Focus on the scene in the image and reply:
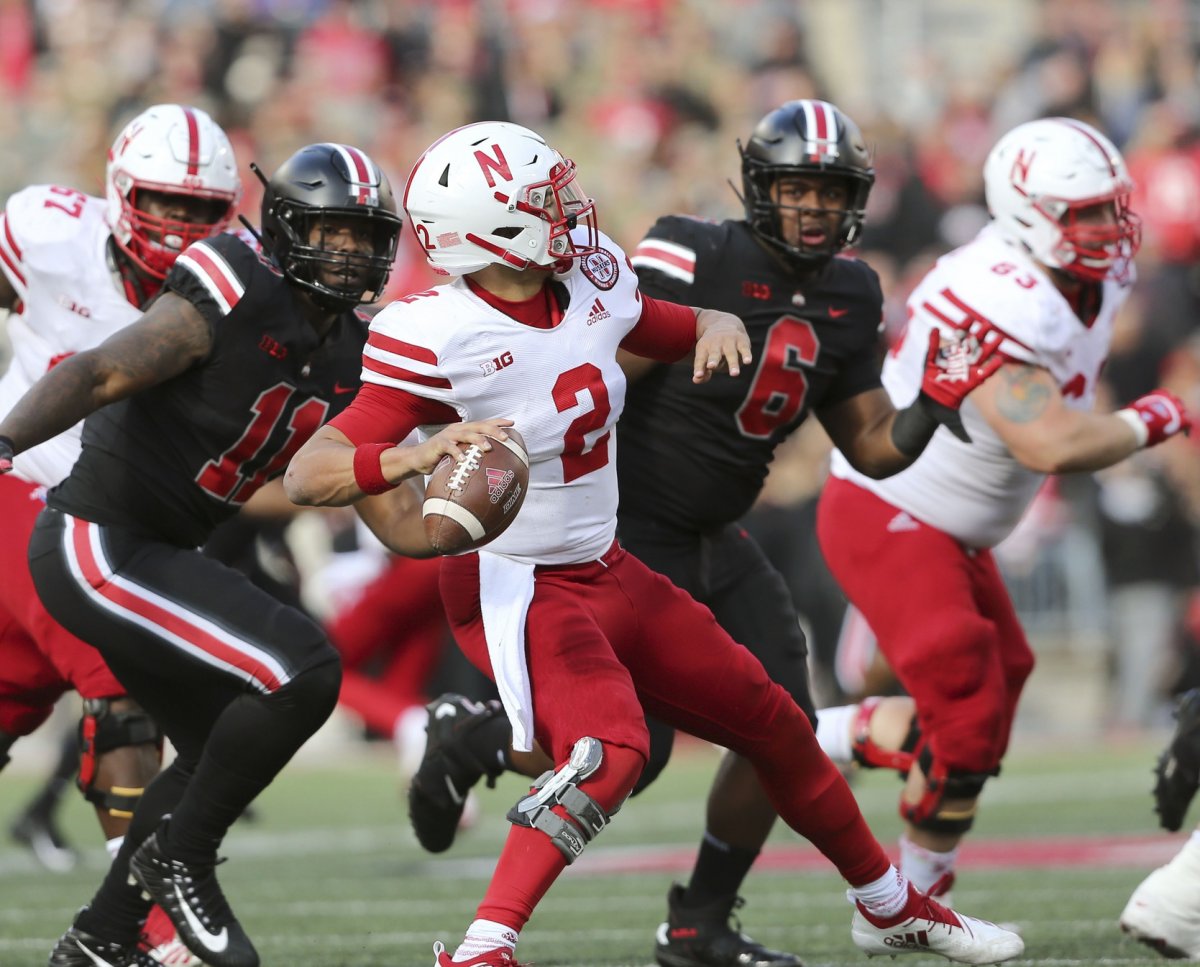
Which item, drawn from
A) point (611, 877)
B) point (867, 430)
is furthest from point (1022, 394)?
point (611, 877)

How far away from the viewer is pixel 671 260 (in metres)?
5.21

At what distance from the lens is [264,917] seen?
625cm

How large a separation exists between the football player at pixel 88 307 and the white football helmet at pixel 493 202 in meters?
1.28

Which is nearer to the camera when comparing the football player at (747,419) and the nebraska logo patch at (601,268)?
the nebraska logo patch at (601,268)

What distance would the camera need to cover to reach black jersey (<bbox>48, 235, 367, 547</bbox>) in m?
4.77

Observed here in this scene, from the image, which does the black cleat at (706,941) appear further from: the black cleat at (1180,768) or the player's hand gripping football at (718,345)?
the player's hand gripping football at (718,345)

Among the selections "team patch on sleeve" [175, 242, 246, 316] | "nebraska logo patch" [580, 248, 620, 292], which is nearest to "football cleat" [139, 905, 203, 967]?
"team patch on sleeve" [175, 242, 246, 316]

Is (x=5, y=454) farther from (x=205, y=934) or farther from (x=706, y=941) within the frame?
(x=706, y=941)

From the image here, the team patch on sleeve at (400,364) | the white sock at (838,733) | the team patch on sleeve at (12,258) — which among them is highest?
the team patch on sleeve at (400,364)

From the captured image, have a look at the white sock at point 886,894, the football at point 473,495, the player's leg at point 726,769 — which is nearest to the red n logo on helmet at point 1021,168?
the player's leg at point 726,769

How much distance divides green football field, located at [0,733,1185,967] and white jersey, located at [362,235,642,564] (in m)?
1.41

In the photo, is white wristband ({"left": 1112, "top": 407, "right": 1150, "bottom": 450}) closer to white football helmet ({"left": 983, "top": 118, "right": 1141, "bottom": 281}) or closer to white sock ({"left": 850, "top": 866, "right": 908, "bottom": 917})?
white football helmet ({"left": 983, "top": 118, "right": 1141, "bottom": 281})

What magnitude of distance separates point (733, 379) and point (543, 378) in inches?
44.2

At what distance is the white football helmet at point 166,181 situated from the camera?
5402 millimetres
